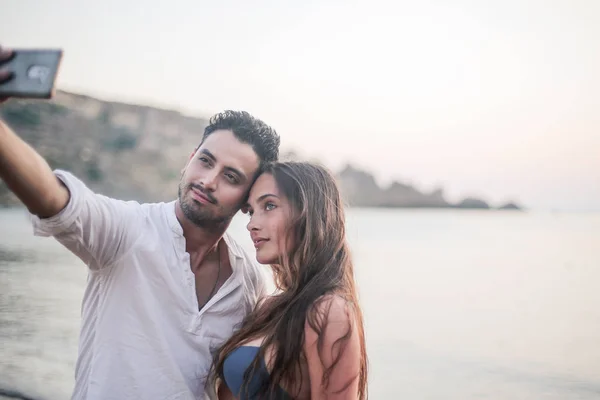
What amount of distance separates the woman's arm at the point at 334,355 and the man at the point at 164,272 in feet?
1.72

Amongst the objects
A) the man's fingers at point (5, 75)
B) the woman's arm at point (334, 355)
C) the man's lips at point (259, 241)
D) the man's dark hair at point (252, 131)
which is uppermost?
the man's fingers at point (5, 75)

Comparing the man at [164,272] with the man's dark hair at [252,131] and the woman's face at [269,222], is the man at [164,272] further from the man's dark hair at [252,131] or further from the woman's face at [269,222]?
the woman's face at [269,222]

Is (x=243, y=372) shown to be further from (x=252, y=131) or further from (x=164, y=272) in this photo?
(x=252, y=131)

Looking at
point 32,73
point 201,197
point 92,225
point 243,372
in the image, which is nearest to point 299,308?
point 243,372

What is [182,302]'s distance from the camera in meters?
2.66

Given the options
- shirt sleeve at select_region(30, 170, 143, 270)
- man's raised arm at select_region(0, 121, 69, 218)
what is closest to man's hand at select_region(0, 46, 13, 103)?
man's raised arm at select_region(0, 121, 69, 218)

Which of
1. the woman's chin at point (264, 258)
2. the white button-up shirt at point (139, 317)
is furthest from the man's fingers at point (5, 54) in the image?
the woman's chin at point (264, 258)

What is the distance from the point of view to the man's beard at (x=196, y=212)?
294cm

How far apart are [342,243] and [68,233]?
139 cm

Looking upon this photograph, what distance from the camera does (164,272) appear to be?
8.67 feet

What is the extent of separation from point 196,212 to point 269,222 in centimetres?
40

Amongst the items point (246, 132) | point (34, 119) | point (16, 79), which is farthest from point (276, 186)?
point (34, 119)

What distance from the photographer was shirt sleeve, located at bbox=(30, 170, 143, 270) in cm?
194

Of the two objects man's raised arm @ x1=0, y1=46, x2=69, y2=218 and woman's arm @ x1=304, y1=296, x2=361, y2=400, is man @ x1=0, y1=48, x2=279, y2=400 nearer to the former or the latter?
man's raised arm @ x1=0, y1=46, x2=69, y2=218
